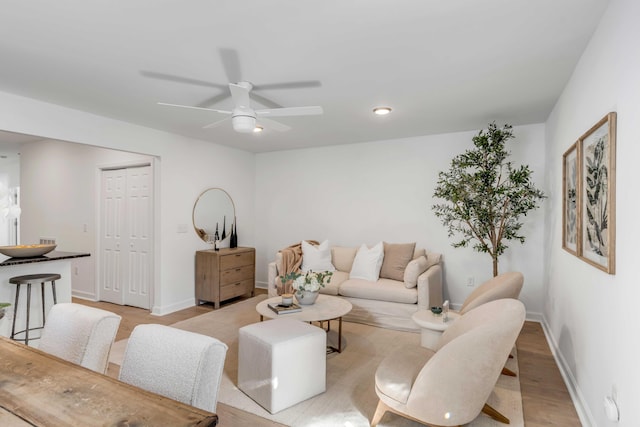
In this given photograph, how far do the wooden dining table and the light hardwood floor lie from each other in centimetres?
126

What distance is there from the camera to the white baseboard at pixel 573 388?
2.15 meters

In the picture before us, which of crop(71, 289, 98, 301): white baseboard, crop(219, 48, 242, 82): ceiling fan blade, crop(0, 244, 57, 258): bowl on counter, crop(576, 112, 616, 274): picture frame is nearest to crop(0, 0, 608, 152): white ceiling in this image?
crop(219, 48, 242, 82): ceiling fan blade

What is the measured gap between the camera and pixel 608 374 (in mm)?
1820

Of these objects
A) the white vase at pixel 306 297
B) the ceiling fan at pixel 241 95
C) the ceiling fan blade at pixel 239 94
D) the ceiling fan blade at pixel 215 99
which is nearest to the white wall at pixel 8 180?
the ceiling fan blade at pixel 215 99

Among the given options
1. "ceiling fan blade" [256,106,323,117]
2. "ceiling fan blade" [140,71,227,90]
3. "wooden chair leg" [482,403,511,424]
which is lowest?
"wooden chair leg" [482,403,511,424]

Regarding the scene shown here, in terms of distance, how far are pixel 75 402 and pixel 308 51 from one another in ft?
7.06

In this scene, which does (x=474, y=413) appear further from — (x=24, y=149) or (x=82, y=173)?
(x=24, y=149)

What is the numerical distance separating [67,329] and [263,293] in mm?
4191

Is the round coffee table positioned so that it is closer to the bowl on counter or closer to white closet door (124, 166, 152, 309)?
the bowl on counter

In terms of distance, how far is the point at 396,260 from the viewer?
447 centimetres

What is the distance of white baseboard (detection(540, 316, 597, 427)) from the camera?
7.05 feet

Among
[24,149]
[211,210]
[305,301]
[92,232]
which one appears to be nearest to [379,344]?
[305,301]

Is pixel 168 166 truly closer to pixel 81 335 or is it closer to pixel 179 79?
pixel 179 79

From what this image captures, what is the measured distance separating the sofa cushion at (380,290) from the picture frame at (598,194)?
183 cm
